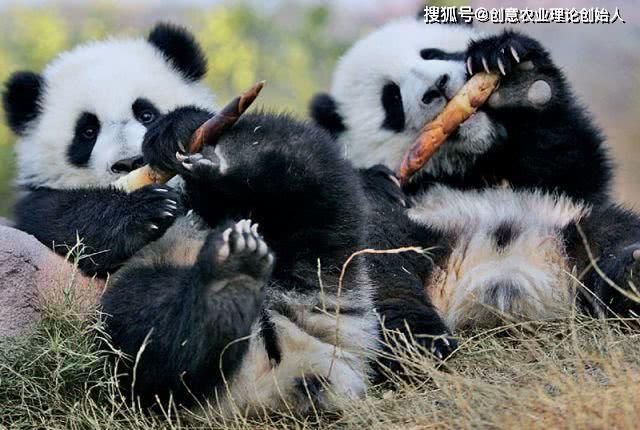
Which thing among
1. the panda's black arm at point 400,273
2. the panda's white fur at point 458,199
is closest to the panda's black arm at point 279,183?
the panda's black arm at point 400,273

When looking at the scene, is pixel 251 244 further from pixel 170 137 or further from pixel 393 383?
pixel 393 383

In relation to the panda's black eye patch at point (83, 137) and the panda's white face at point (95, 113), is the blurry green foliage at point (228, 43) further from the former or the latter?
the panda's black eye patch at point (83, 137)

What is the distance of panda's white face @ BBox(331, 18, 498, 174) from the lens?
16.8ft

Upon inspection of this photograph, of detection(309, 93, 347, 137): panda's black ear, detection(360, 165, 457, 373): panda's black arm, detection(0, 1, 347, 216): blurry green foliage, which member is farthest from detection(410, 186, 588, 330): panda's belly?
detection(0, 1, 347, 216): blurry green foliage

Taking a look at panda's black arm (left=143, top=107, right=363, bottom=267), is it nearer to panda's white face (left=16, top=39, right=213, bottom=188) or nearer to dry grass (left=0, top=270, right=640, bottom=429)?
dry grass (left=0, top=270, right=640, bottom=429)

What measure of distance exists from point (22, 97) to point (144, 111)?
0.70 m

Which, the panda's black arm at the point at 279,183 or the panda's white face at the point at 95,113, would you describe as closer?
the panda's black arm at the point at 279,183

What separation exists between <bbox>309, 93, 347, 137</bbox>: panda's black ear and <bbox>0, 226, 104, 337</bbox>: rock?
2154mm

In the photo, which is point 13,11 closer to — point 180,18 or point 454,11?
point 180,18

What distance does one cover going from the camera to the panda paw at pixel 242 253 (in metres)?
3.17

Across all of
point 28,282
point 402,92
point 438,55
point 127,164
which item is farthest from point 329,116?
point 28,282

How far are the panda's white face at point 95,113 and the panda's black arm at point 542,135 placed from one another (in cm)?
155

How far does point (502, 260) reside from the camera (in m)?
4.44

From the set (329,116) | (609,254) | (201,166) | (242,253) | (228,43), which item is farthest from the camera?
(228,43)
